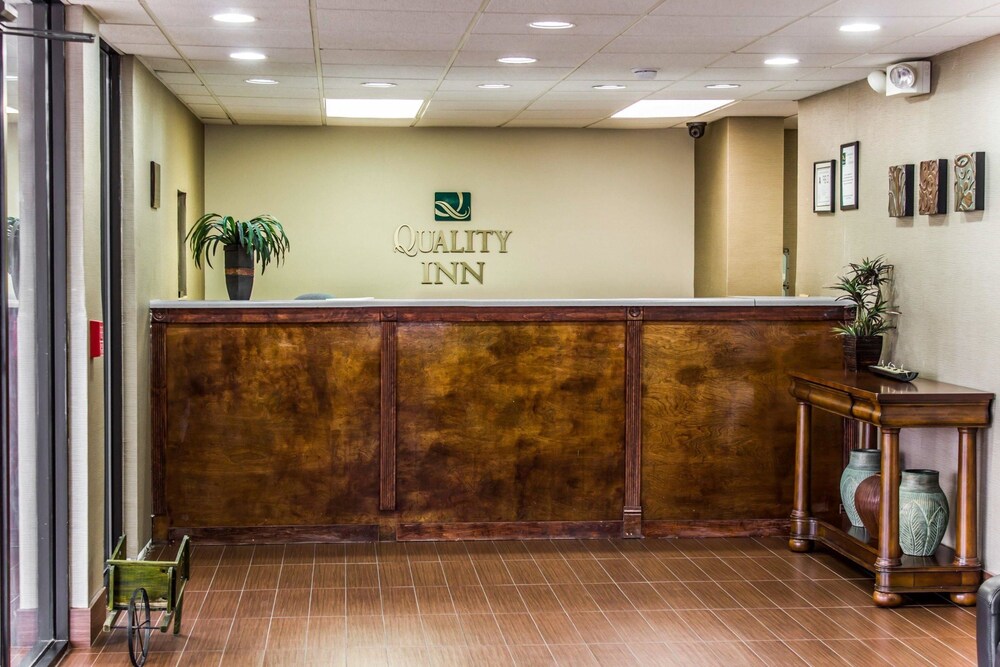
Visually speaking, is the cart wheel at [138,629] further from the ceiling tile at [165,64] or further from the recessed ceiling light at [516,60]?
the recessed ceiling light at [516,60]

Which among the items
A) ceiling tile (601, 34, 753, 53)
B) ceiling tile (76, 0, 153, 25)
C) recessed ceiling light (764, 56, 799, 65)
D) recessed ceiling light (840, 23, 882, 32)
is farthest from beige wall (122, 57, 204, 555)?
recessed ceiling light (840, 23, 882, 32)

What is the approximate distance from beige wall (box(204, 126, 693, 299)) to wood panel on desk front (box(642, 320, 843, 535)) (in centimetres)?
301

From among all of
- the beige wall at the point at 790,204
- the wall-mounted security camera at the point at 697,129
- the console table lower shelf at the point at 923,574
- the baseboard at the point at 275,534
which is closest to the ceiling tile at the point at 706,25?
the console table lower shelf at the point at 923,574

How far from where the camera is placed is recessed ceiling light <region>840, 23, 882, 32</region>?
4902 millimetres

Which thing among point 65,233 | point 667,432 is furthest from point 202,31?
point 667,432

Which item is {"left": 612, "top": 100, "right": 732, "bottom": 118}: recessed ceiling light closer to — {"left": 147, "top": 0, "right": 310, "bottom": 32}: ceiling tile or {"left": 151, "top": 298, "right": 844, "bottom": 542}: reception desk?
{"left": 151, "top": 298, "right": 844, "bottom": 542}: reception desk

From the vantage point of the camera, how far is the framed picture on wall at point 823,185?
681 centimetres

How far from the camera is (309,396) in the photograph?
19.8ft

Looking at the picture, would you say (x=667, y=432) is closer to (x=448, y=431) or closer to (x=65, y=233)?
(x=448, y=431)

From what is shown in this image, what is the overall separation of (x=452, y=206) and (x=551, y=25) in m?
4.19

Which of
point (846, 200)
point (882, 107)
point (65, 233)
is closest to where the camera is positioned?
point (65, 233)

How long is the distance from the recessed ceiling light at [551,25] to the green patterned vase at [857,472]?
8.70 feet

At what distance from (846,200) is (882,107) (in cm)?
65

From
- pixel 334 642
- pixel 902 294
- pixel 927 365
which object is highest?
pixel 902 294
